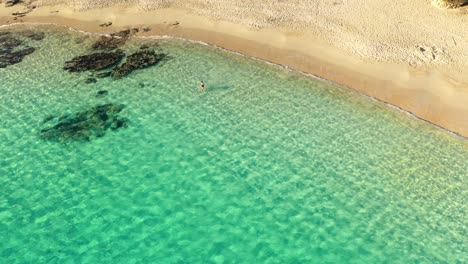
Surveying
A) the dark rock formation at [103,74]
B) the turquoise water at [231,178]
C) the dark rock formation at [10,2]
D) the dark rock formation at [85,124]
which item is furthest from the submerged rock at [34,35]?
the dark rock formation at [85,124]

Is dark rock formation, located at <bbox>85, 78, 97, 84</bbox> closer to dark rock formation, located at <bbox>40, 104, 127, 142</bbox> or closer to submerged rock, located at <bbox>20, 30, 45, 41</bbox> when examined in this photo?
dark rock formation, located at <bbox>40, 104, 127, 142</bbox>

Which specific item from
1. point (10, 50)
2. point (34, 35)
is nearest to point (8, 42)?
point (10, 50)

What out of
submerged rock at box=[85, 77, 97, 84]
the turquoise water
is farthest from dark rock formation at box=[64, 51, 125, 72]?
the turquoise water

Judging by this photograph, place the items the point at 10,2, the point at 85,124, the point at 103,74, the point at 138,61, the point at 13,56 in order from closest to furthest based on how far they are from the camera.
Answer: the point at 85,124, the point at 103,74, the point at 138,61, the point at 13,56, the point at 10,2

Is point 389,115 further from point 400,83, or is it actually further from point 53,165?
point 53,165

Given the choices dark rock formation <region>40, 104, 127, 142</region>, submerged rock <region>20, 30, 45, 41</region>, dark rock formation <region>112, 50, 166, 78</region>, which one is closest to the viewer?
dark rock formation <region>40, 104, 127, 142</region>

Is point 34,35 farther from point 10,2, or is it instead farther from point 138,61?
point 138,61
